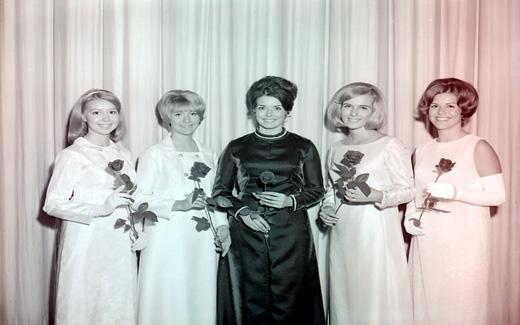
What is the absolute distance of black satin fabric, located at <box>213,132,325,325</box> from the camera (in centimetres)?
153

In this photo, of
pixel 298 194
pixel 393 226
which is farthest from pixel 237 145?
pixel 393 226

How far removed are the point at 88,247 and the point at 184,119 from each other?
528 millimetres

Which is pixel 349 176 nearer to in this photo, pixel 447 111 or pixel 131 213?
pixel 447 111

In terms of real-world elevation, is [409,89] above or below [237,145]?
above

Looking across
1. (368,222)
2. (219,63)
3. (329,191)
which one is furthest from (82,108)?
(368,222)

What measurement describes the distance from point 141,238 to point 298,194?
55cm

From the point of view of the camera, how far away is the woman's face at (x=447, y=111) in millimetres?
1570

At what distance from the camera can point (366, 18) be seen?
169cm

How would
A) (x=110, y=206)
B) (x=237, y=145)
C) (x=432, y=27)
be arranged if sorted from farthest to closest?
(x=432, y=27) < (x=237, y=145) < (x=110, y=206)

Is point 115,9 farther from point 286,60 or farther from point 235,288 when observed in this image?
point 235,288

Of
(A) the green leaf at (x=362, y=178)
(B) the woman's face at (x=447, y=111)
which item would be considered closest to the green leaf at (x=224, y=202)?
(A) the green leaf at (x=362, y=178)

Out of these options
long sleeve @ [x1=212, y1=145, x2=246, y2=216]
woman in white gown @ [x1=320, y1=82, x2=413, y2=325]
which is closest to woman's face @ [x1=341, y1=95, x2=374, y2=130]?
woman in white gown @ [x1=320, y1=82, x2=413, y2=325]

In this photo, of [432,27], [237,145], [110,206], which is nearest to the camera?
[110,206]

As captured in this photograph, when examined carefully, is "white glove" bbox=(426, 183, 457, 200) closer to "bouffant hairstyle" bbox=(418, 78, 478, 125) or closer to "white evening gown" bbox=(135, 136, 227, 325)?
"bouffant hairstyle" bbox=(418, 78, 478, 125)
